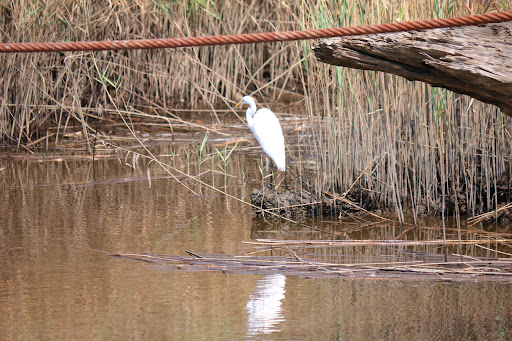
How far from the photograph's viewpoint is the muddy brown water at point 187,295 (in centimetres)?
236

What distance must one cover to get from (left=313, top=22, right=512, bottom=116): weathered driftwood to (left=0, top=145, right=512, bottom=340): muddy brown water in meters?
0.78

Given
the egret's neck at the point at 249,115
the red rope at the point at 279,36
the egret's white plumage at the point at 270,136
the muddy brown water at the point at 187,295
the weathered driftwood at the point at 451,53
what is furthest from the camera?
the egret's neck at the point at 249,115

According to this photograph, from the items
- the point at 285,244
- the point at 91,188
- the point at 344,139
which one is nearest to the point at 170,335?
the point at 285,244

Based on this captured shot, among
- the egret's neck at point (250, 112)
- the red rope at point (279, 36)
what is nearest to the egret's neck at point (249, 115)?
the egret's neck at point (250, 112)

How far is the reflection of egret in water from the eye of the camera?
7.86 feet

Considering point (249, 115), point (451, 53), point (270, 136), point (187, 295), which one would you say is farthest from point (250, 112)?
point (451, 53)

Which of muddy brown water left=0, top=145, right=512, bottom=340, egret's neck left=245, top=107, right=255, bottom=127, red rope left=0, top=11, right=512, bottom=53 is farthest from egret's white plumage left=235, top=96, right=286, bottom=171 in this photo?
red rope left=0, top=11, right=512, bottom=53

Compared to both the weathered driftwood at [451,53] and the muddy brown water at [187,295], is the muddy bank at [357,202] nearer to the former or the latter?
the muddy brown water at [187,295]

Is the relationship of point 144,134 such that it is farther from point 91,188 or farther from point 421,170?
point 421,170

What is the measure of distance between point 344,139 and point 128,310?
1858 millimetres

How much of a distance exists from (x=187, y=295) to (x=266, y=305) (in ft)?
1.01

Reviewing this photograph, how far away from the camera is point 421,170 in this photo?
12.8ft

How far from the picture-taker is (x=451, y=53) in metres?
2.22

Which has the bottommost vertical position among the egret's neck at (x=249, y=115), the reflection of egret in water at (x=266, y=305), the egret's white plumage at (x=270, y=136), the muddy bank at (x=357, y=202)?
the reflection of egret in water at (x=266, y=305)
